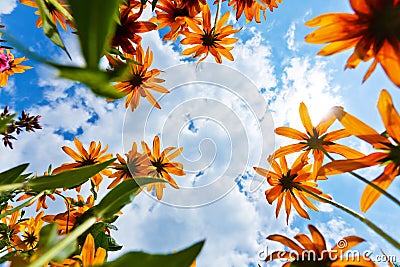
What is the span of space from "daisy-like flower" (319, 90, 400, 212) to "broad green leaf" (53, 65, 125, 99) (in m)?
0.34

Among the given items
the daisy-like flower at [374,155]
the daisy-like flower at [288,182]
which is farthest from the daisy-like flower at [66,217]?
the daisy-like flower at [374,155]

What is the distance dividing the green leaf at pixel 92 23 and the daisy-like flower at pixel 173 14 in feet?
3.05

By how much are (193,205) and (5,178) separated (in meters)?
0.66

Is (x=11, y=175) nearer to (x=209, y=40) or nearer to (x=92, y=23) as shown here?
(x=92, y=23)

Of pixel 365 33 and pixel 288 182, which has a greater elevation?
pixel 288 182

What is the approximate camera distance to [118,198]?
0.30 meters

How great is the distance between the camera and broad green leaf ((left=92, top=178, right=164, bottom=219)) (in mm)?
309

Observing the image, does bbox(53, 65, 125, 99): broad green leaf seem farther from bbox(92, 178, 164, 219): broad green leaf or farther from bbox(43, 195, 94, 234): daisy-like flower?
bbox(43, 195, 94, 234): daisy-like flower

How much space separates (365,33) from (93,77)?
13.7 inches

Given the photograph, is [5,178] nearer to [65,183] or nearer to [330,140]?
[65,183]

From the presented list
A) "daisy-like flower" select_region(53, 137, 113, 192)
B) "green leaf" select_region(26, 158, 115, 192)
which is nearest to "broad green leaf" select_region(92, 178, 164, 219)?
"green leaf" select_region(26, 158, 115, 192)

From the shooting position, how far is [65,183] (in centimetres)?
36

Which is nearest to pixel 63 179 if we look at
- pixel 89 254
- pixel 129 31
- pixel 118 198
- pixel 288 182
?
pixel 118 198

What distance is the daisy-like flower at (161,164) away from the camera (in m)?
1.09
